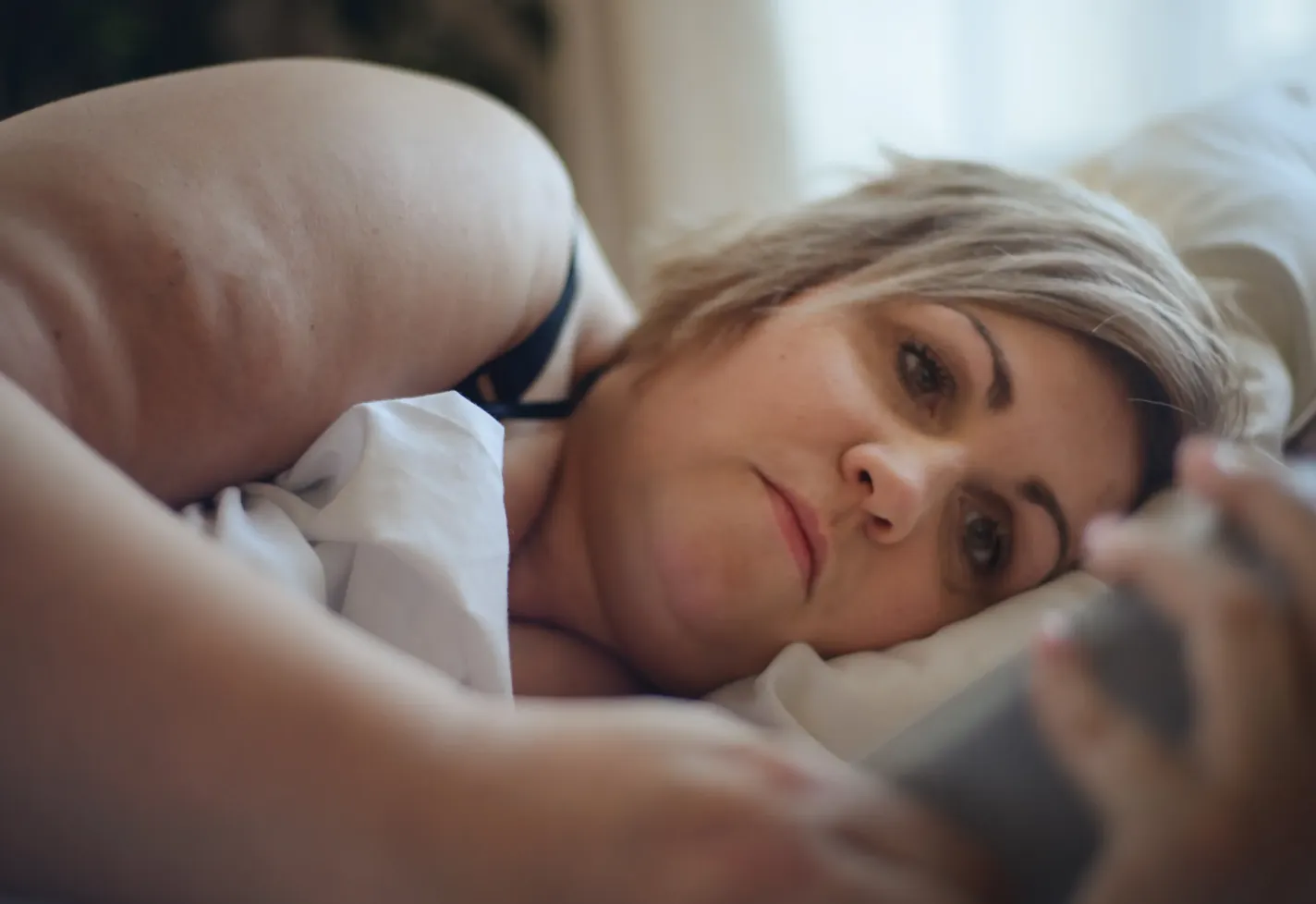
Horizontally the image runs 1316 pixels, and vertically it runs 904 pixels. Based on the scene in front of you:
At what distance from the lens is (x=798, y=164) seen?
5.59 feet

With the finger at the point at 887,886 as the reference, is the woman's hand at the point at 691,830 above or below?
above

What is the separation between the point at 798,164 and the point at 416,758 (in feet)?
5.09

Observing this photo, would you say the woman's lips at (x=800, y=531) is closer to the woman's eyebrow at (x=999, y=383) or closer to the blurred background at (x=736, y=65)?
the woman's eyebrow at (x=999, y=383)

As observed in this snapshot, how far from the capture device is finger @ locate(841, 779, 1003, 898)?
28 cm

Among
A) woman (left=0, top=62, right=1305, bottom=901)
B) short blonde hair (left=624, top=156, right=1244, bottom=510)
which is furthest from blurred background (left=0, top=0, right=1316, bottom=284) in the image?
woman (left=0, top=62, right=1305, bottom=901)

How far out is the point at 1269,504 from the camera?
0.31 meters

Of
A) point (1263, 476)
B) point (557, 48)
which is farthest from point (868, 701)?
point (557, 48)

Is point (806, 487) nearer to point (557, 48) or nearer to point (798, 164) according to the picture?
point (798, 164)

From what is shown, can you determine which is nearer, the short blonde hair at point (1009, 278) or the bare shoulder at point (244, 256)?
the bare shoulder at point (244, 256)

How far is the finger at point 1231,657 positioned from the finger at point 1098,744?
1cm

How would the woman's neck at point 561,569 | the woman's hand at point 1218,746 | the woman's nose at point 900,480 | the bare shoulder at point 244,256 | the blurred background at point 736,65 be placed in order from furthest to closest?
the blurred background at point 736,65 < the woman's neck at point 561,569 < the woman's nose at point 900,480 < the bare shoulder at point 244,256 < the woman's hand at point 1218,746

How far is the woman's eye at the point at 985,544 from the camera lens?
28.7 inches

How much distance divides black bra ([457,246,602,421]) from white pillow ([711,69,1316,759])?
0.85 feet

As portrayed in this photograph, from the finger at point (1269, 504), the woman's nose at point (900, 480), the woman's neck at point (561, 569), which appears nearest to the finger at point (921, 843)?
the finger at point (1269, 504)
